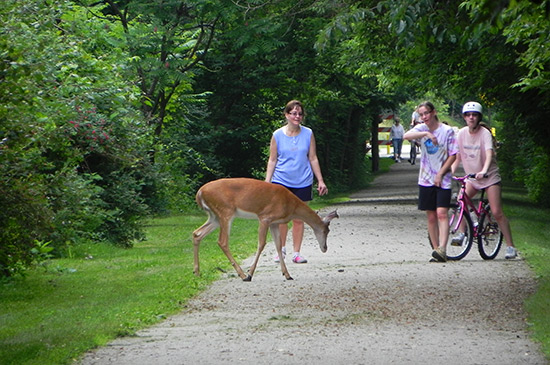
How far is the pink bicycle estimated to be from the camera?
13891mm

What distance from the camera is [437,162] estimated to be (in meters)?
13.7

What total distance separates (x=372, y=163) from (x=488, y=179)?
4231 centimetres

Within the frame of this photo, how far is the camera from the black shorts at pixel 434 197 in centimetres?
1370

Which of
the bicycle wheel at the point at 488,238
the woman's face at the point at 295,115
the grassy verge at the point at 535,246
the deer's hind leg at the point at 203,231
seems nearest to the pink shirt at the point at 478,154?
the bicycle wheel at the point at 488,238

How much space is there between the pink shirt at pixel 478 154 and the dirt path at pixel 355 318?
1.06m

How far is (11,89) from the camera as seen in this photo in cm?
993

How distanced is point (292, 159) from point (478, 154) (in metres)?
2.40

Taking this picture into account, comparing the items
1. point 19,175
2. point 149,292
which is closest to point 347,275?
point 149,292

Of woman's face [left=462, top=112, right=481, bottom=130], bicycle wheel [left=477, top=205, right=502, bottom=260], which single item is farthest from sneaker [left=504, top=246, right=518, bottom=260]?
woman's face [left=462, top=112, right=481, bottom=130]

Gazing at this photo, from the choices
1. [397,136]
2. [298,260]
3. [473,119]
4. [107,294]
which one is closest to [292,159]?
[298,260]

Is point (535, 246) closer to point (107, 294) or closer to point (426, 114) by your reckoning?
point (426, 114)

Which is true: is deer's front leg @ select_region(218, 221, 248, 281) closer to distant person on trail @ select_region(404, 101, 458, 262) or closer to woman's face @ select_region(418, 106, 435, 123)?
distant person on trail @ select_region(404, 101, 458, 262)

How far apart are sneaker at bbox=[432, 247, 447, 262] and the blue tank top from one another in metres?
1.87

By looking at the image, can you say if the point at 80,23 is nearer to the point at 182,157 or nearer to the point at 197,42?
the point at 197,42
